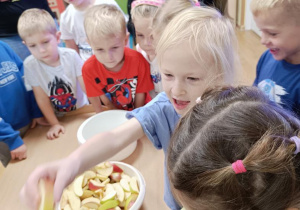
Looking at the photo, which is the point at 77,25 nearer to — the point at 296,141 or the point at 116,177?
the point at 116,177

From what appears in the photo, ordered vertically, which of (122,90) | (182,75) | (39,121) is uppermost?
(182,75)

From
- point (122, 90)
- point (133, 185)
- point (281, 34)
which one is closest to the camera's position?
point (133, 185)

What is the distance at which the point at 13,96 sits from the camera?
1.15 metres

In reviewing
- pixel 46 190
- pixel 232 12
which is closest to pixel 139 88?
pixel 46 190

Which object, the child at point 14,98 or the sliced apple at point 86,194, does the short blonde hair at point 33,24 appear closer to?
the child at point 14,98

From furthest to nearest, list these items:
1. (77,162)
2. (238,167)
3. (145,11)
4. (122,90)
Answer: (122,90), (145,11), (77,162), (238,167)

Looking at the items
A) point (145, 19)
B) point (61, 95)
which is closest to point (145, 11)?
point (145, 19)

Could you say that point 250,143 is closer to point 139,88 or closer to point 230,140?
point 230,140

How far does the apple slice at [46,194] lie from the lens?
38cm

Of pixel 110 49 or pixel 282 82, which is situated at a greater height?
pixel 110 49

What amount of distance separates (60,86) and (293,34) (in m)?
0.92

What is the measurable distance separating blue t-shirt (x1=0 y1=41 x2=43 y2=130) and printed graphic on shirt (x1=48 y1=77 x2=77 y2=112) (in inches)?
3.4

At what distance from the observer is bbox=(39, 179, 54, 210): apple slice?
38 centimetres

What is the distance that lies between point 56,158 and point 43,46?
19.9 inches
